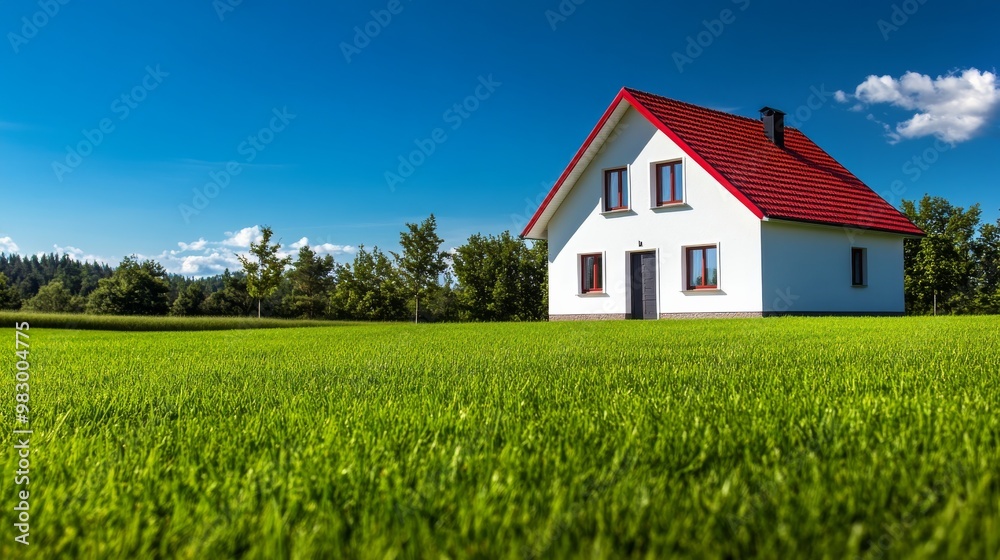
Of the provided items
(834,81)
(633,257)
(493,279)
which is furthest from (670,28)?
(493,279)

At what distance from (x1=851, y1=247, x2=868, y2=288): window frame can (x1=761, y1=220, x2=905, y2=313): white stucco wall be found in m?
0.16

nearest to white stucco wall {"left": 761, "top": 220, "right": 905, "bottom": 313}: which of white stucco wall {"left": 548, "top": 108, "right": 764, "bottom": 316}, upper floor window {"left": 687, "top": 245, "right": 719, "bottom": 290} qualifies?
white stucco wall {"left": 548, "top": 108, "right": 764, "bottom": 316}

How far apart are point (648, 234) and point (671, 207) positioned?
1.15 m

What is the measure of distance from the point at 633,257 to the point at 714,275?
2810 millimetres

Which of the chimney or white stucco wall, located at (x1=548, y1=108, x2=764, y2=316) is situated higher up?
the chimney

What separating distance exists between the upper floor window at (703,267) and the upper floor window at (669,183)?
5.50ft

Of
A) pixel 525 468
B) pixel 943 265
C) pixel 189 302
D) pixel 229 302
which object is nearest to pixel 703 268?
pixel 525 468

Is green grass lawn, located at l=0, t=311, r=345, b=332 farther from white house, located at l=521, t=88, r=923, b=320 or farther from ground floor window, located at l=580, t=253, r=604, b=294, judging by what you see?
white house, located at l=521, t=88, r=923, b=320

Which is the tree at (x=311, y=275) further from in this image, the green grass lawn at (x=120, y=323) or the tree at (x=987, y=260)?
the tree at (x=987, y=260)

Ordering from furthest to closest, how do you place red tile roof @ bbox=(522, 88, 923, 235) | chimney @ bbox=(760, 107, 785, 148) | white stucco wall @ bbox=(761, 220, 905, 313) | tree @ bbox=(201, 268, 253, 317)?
tree @ bbox=(201, 268, 253, 317) → chimney @ bbox=(760, 107, 785, 148) → red tile roof @ bbox=(522, 88, 923, 235) → white stucco wall @ bbox=(761, 220, 905, 313)

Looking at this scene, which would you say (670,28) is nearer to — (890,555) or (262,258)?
(890,555)

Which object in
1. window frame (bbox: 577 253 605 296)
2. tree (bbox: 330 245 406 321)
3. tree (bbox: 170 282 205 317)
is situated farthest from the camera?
tree (bbox: 170 282 205 317)

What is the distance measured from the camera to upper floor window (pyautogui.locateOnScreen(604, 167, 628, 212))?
72.2ft

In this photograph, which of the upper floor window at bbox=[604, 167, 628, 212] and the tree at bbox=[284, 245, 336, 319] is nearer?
the upper floor window at bbox=[604, 167, 628, 212]
